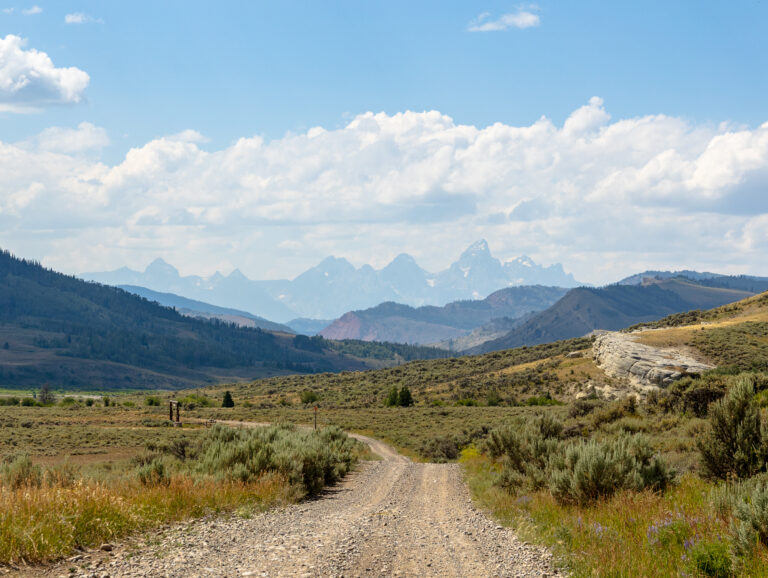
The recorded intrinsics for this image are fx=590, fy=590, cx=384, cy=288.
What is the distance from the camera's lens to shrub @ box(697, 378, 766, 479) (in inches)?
431

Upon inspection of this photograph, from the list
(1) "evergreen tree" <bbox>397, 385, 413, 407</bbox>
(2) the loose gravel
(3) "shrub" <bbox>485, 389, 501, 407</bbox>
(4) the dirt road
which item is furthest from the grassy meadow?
(1) "evergreen tree" <bbox>397, 385, 413, 407</bbox>

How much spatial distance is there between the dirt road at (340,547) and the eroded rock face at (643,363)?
41.8 m

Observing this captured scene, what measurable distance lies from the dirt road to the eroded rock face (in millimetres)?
41787

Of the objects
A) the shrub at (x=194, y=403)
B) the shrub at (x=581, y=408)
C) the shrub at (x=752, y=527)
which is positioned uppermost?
the shrub at (x=752, y=527)

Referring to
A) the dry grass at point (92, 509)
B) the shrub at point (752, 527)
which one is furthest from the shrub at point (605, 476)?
the dry grass at point (92, 509)

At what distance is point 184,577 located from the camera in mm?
7848

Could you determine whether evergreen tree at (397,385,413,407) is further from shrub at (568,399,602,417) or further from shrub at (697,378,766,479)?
shrub at (697,378,766,479)

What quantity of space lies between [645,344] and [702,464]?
52.8 metres

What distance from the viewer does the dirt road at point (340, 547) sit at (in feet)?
27.6

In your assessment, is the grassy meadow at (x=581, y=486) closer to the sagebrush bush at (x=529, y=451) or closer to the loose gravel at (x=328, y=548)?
the sagebrush bush at (x=529, y=451)

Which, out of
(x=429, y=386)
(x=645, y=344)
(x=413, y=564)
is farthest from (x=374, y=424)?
(x=413, y=564)

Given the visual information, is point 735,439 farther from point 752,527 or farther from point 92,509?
point 92,509

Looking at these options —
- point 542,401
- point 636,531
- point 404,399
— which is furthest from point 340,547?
point 404,399

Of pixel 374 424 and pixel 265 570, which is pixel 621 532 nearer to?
pixel 265 570
